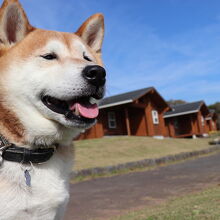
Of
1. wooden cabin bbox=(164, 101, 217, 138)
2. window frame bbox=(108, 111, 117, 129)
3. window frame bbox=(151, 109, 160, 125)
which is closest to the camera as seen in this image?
window frame bbox=(108, 111, 117, 129)

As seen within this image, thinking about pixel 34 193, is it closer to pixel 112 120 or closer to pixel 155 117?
pixel 112 120

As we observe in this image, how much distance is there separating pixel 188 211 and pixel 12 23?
340 centimetres

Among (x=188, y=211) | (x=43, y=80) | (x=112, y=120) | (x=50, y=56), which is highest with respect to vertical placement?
(x=112, y=120)

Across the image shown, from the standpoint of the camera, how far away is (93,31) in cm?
341

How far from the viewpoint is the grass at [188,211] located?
3994mm

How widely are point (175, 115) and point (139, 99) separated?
390 inches

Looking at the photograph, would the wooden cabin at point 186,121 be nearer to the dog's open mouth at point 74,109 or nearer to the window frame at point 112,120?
the window frame at point 112,120

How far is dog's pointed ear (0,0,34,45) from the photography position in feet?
8.33

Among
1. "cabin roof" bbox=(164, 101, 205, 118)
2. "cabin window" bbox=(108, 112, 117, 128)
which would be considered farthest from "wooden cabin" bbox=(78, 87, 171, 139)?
"cabin roof" bbox=(164, 101, 205, 118)

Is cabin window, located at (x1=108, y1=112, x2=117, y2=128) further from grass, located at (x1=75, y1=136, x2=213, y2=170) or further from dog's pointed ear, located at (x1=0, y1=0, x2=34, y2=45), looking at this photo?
dog's pointed ear, located at (x1=0, y1=0, x2=34, y2=45)

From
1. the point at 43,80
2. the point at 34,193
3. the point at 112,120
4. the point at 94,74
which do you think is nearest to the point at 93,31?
the point at 94,74

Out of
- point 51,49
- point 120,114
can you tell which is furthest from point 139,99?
point 51,49

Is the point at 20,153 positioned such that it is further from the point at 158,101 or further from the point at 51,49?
the point at 158,101

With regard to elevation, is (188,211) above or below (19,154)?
below
